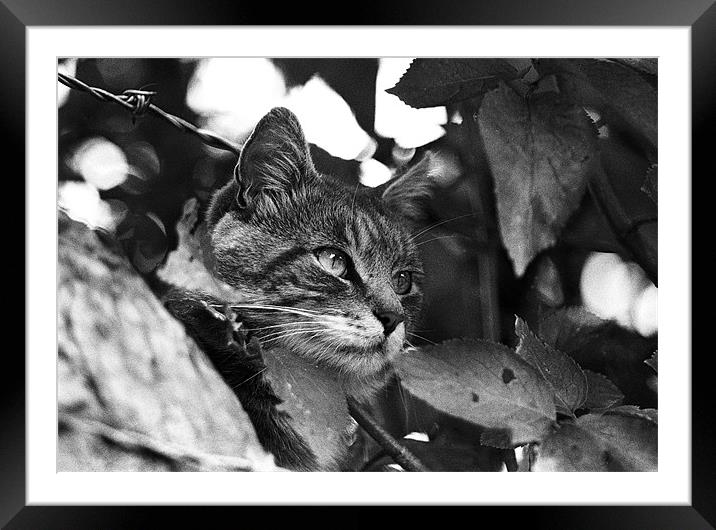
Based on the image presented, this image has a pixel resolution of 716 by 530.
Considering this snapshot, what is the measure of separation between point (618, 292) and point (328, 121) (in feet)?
1.75

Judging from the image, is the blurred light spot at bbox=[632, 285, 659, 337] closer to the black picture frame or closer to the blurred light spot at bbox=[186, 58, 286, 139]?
the black picture frame

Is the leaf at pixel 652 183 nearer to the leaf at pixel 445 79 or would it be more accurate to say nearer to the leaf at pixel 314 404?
the leaf at pixel 445 79

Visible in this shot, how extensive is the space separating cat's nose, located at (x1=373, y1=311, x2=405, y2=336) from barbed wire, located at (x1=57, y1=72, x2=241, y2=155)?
334 mm

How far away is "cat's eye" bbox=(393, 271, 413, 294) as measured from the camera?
A: 875 mm

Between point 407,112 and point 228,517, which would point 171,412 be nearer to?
point 228,517

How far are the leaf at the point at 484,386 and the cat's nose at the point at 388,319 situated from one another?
0.17ft

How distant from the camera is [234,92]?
34.3 inches

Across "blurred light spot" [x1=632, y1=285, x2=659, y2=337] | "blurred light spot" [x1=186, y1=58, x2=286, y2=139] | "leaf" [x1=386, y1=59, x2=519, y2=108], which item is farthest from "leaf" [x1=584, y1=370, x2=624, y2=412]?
"blurred light spot" [x1=186, y1=58, x2=286, y2=139]

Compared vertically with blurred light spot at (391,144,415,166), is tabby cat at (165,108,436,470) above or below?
below

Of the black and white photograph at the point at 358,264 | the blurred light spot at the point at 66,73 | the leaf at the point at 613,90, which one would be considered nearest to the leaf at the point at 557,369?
the black and white photograph at the point at 358,264

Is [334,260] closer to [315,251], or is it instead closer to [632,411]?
[315,251]

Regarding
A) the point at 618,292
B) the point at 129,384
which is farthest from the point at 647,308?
the point at 129,384
